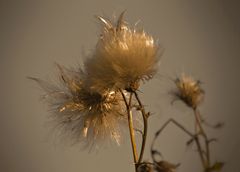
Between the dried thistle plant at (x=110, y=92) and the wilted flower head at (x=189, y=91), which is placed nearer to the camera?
the dried thistle plant at (x=110, y=92)

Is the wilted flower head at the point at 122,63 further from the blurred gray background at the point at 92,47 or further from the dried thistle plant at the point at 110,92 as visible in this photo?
the blurred gray background at the point at 92,47

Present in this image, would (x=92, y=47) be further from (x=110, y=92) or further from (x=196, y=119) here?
(x=196, y=119)

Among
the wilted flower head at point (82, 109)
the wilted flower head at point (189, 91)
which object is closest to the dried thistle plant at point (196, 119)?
the wilted flower head at point (189, 91)

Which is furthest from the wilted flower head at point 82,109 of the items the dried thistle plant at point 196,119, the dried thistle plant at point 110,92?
the dried thistle plant at point 196,119

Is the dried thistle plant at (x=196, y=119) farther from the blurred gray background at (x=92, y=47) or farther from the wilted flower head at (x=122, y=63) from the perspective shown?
the wilted flower head at (x=122, y=63)

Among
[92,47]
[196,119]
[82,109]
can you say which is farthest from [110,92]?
[196,119]

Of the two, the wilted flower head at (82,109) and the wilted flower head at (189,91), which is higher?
the wilted flower head at (189,91)

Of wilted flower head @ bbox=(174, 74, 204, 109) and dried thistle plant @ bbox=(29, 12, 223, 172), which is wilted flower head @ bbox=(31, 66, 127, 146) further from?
wilted flower head @ bbox=(174, 74, 204, 109)
